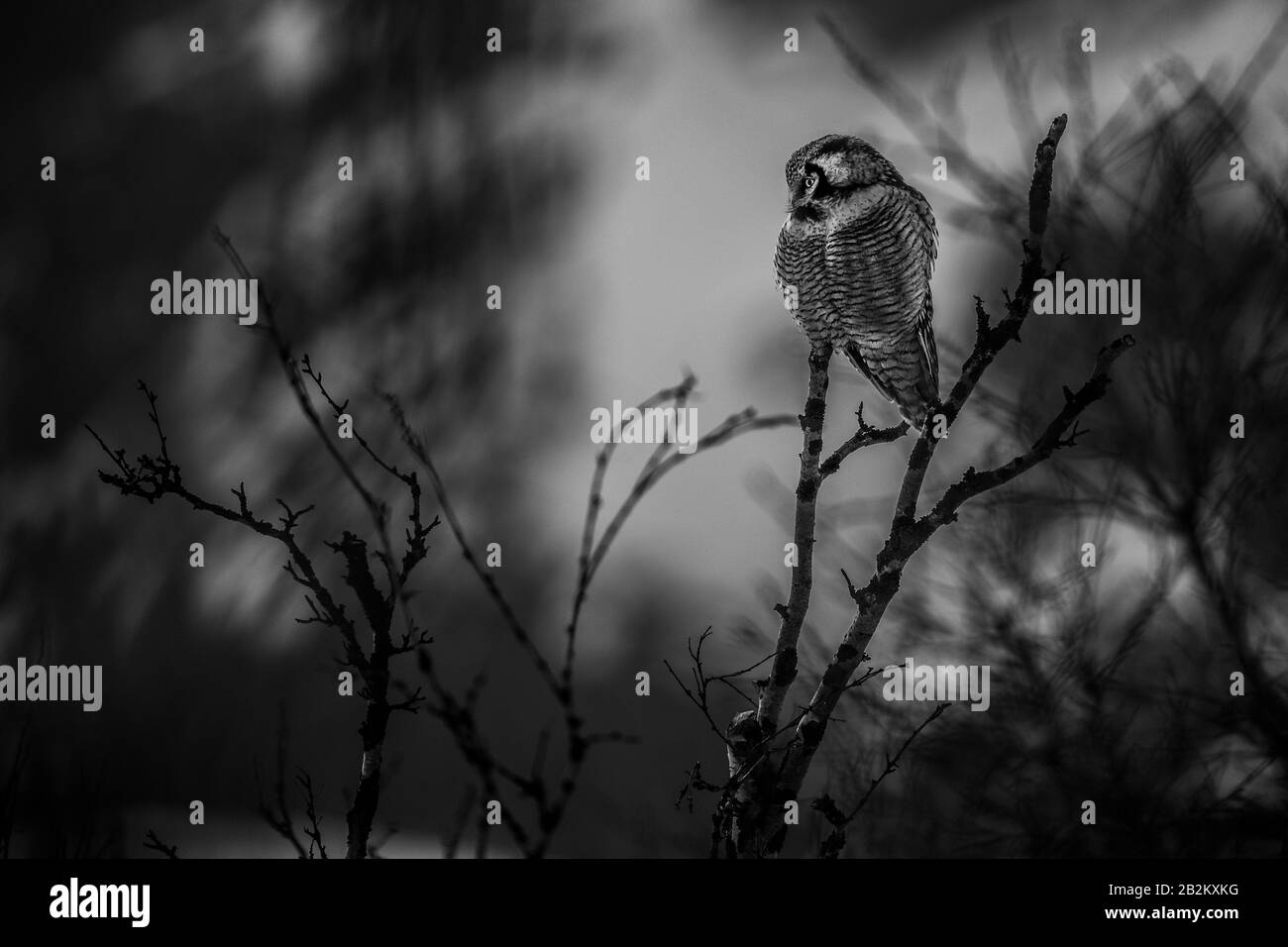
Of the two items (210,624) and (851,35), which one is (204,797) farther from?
(851,35)

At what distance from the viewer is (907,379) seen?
237 cm

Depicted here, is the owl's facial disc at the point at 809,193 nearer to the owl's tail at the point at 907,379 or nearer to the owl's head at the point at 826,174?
the owl's head at the point at 826,174

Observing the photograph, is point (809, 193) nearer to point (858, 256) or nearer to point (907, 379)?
point (858, 256)

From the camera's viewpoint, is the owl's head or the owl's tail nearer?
the owl's head

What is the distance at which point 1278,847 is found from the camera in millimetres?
2994

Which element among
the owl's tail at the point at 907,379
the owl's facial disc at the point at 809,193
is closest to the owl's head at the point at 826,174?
the owl's facial disc at the point at 809,193

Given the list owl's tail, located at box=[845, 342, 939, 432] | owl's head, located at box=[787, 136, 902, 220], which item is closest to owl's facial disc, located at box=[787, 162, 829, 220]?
owl's head, located at box=[787, 136, 902, 220]

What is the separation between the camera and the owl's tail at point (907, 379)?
2.36 metres

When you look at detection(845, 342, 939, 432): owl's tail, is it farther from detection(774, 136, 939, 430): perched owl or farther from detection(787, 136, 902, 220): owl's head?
detection(787, 136, 902, 220): owl's head

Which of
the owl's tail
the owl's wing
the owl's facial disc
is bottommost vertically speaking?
the owl's tail

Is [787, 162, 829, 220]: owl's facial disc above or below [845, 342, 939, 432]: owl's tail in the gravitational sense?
above

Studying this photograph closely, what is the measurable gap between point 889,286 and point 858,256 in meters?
0.09

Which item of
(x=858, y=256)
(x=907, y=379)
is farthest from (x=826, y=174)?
(x=907, y=379)

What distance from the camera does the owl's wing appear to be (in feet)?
7.26
